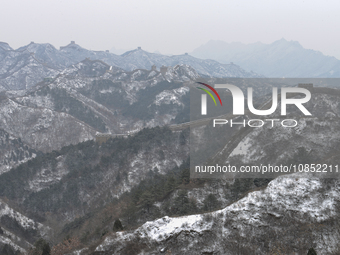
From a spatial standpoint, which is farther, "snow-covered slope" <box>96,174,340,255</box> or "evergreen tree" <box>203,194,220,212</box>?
"evergreen tree" <box>203,194,220,212</box>

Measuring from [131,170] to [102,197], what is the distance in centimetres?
1241

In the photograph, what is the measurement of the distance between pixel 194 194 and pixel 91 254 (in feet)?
70.5

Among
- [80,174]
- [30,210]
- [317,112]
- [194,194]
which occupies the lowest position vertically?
[30,210]

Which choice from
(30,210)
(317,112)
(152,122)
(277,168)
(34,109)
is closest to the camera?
(277,168)

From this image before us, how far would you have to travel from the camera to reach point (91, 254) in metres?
37.7

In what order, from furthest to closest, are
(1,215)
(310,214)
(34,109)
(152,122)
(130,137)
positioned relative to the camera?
(152,122) → (34,109) → (130,137) → (1,215) → (310,214)

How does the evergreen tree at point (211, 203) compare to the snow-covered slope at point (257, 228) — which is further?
the evergreen tree at point (211, 203)

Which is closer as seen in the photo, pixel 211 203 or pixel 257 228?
pixel 257 228

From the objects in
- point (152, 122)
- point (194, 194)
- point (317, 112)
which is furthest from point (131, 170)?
point (152, 122)

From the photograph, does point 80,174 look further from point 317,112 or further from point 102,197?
point 317,112

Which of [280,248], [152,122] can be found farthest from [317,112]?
[152,122]

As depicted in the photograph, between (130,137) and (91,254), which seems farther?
(130,137)

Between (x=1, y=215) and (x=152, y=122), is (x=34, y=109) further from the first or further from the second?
(x=1, y=215)

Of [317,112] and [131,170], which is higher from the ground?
[317,112]
